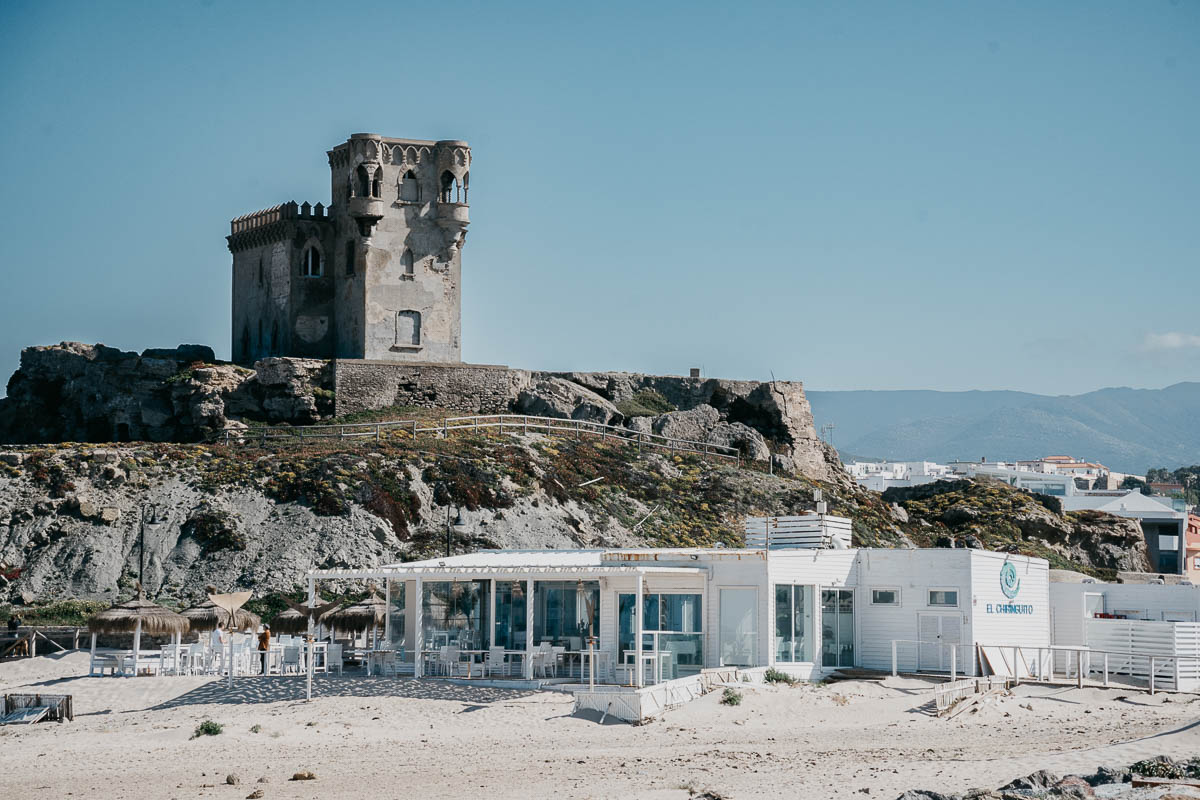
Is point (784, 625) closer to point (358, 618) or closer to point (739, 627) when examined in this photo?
point (739, 627)

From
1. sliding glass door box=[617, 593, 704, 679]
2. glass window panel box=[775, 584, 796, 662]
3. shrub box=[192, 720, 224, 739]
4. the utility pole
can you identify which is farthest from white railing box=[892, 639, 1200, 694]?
the utility pole

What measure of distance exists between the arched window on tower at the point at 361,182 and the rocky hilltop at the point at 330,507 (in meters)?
10.8

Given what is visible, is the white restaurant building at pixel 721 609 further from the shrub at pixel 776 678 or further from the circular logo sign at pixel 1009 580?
the shrub at pixel 776 678

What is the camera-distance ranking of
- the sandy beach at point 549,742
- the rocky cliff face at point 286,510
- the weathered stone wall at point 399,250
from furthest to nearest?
the weathered stone wall at point 399,250, the rocky cliff face at point 286,510, the sandy beach at point 549,742

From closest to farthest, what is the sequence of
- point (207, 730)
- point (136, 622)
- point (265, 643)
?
point (207, 730) → point (136, 622) → point (265, 643)

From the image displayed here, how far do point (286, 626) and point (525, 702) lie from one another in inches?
393

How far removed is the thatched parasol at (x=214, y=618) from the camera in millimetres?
33656

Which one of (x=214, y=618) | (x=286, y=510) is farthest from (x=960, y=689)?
(x=286, y=510)

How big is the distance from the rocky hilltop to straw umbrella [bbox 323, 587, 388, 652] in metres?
7.17

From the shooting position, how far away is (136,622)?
107 ft

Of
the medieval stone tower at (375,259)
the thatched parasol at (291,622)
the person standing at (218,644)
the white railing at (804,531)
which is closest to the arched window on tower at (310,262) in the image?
the medieval stone tower at (375,259)

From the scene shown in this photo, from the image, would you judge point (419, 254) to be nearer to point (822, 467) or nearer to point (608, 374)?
point (608, 374)

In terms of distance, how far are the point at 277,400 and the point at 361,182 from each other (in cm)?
887

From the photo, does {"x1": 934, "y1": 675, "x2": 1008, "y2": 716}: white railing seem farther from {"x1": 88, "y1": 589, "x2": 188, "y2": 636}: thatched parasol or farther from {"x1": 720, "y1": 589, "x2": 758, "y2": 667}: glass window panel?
{"x1": 88, "y1": 589, "x2": 188, "y2": 636}: thatched parasol
